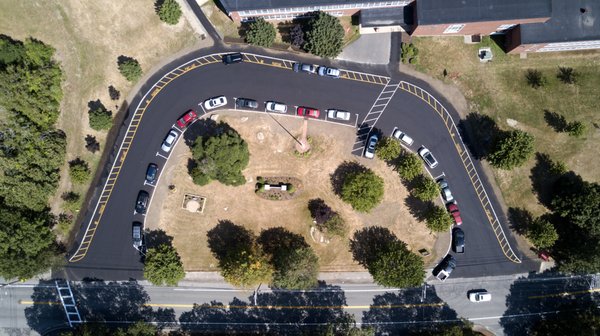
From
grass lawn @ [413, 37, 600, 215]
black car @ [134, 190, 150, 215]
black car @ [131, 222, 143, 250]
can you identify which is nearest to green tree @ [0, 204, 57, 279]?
black car @ [131, 222, 143, 250]

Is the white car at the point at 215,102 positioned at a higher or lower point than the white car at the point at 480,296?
higher

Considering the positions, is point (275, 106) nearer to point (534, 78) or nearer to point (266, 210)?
point (266, 210)

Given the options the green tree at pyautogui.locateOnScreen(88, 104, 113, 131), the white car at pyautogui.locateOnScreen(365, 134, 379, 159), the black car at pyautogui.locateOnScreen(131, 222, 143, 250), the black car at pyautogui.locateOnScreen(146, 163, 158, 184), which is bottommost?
the black car at pyautogui.locateOnScreen(131, 222, 143, 250)

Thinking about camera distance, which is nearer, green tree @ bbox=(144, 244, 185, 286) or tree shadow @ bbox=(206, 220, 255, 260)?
green tree @ bbox=(144, 244, 185, 286)

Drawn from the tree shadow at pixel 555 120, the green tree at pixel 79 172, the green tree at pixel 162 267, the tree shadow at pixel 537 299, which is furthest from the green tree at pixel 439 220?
the green tree at pixel 79 172

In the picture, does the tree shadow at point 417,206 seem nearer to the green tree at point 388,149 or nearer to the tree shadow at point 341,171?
the green tree at point 388,149

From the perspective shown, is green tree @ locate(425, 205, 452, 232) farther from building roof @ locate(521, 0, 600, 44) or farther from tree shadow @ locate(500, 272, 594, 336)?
building roof @ locate(521, 0, 600, 44)
